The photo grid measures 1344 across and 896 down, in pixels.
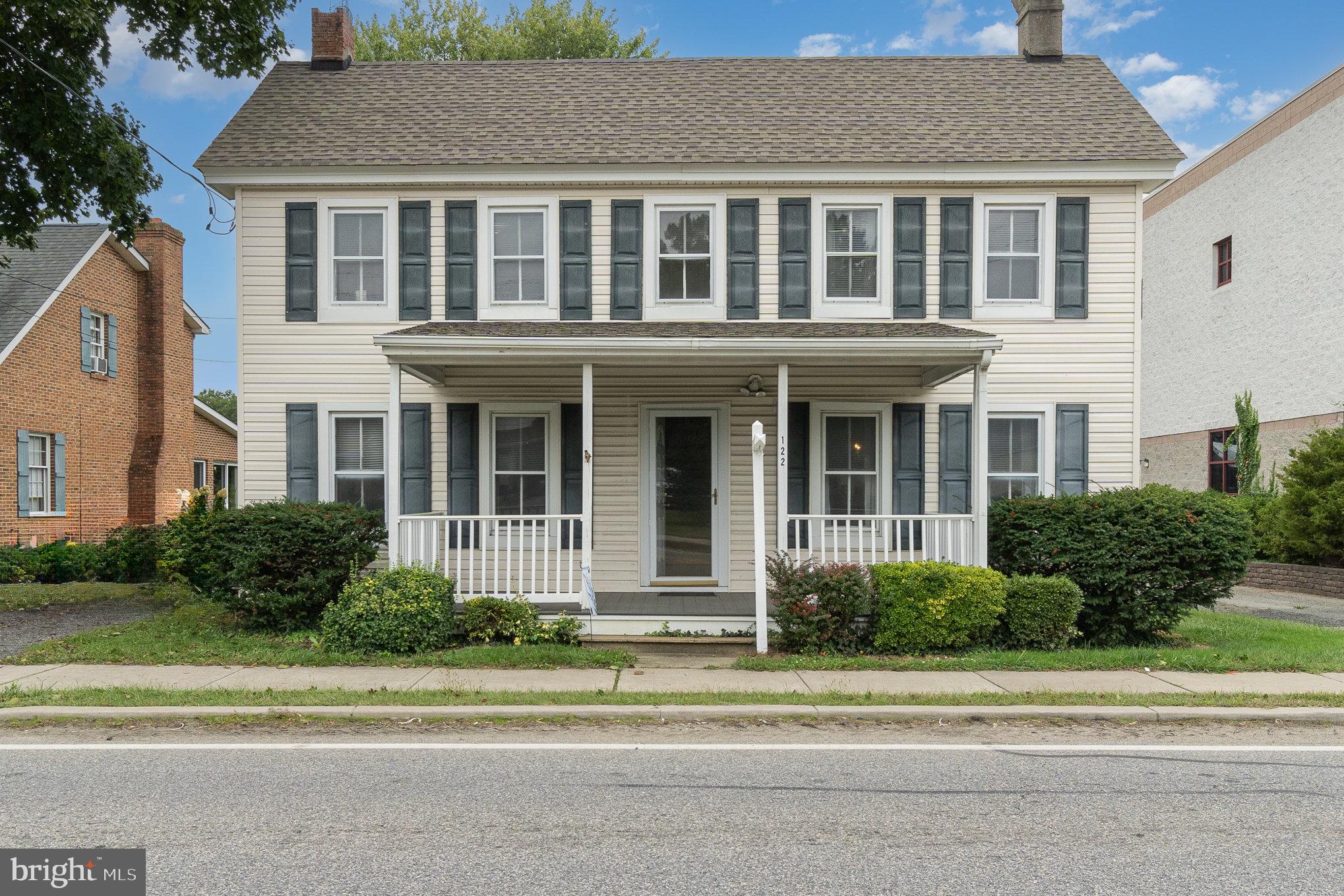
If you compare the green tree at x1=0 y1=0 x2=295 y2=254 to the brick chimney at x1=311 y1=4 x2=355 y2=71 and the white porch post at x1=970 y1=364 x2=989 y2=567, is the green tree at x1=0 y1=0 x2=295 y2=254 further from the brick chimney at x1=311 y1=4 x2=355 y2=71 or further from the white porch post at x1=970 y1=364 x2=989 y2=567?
the white porch post at x1=970 y1=364 x2=989 y2=567

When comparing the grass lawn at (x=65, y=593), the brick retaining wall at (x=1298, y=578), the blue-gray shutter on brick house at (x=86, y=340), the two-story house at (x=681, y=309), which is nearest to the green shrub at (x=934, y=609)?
the two-story house at (x=681, y=309)

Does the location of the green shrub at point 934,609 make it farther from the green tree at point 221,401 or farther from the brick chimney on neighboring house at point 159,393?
the green tree at point 221,401

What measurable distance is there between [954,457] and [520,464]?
570cm

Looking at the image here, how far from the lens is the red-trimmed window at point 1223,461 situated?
2055 cm

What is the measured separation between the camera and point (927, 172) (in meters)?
11.1

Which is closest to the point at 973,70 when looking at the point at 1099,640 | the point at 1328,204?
the point at 1099,640

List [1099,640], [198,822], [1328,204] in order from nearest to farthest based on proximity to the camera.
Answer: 1. [198,822]
2. [1099,640]
3. [1328,204]

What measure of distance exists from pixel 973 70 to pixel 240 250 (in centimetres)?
1084

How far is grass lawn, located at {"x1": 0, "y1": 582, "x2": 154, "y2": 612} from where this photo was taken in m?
12.0

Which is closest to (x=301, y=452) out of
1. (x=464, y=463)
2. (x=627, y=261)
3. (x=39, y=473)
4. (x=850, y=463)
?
(x=464, y=463)

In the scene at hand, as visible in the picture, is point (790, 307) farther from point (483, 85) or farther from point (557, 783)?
point (557, 783)

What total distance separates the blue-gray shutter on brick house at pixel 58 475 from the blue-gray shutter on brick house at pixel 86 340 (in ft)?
5.64

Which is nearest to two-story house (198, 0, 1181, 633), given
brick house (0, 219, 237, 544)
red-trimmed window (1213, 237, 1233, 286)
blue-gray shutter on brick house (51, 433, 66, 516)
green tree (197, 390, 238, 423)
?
brick house (0, 219, 237, 544)

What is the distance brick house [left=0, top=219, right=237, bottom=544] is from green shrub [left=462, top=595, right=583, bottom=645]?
1025 centimetres
